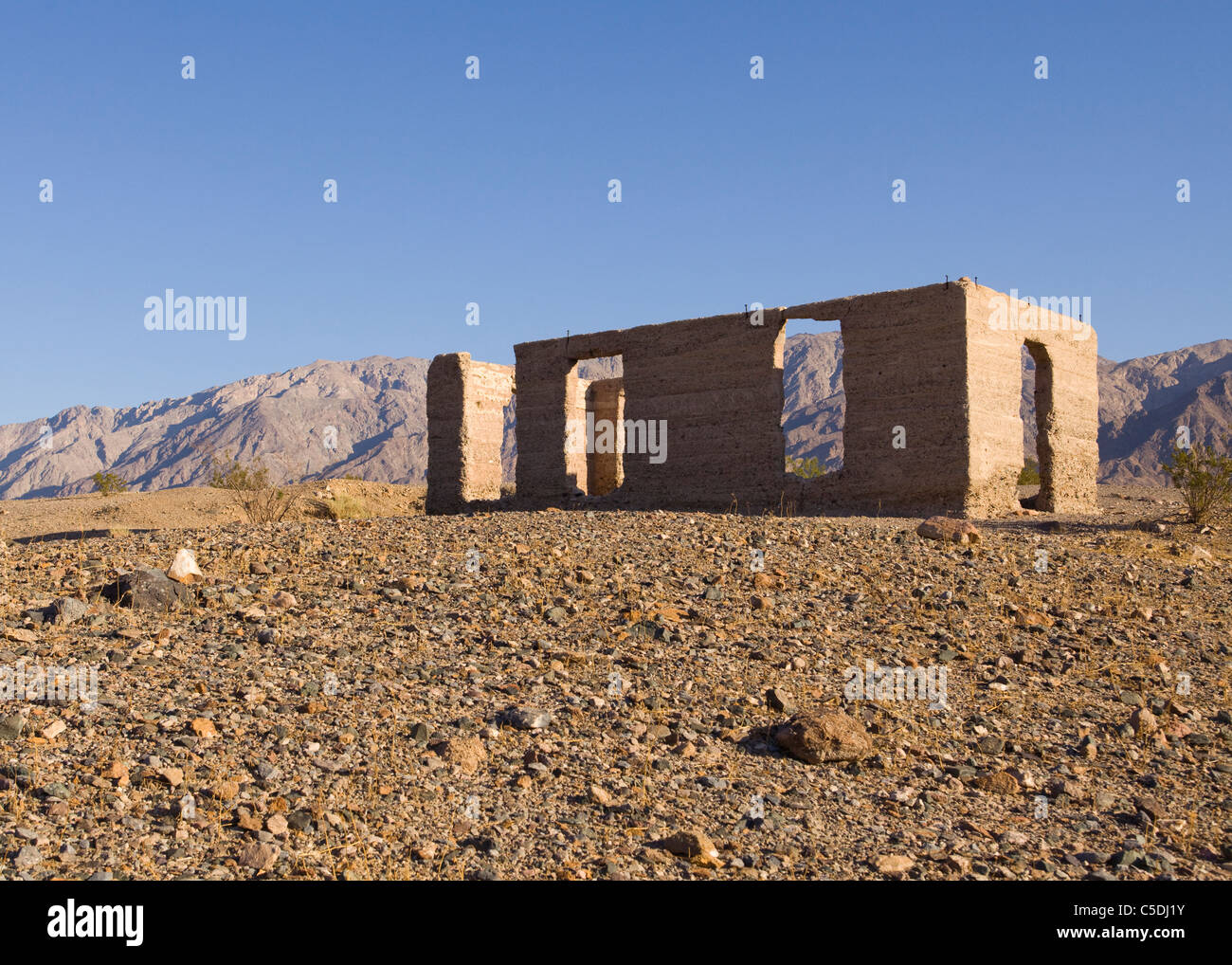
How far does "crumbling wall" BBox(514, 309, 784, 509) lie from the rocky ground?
6995 mm

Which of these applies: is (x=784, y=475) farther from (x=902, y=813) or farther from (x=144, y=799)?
(x=144, y=799)

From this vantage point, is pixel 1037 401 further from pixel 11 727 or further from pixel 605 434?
pixel 11 727

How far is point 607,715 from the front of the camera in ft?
20.2

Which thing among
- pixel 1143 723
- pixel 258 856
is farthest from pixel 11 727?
pixel 1143 723

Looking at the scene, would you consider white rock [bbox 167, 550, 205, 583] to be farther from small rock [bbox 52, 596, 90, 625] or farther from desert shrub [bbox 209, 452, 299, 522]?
desert shrub [bbox 209, 452, 299, 522]

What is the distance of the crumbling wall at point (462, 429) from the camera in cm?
2009

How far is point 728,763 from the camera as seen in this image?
5.69m

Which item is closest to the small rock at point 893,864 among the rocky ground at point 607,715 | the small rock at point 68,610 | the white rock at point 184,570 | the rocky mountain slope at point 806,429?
the rocky ground at point 607,715

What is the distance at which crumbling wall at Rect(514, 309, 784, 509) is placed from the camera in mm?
16906

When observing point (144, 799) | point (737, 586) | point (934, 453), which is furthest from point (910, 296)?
point (144, 799)

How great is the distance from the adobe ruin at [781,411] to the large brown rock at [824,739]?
10.0 metres

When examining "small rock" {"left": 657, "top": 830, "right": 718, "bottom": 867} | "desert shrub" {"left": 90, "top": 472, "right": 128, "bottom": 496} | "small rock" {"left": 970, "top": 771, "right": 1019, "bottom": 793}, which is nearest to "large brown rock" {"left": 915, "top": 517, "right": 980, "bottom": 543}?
"small rock" {"left": 970, "top": 771, "right": 1019, "bottom": 793}

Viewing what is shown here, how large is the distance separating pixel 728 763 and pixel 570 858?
144 cm

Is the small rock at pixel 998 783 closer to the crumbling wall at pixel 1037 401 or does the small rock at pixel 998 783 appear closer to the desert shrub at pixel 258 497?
the crumbling wall at pixel 1037 401
